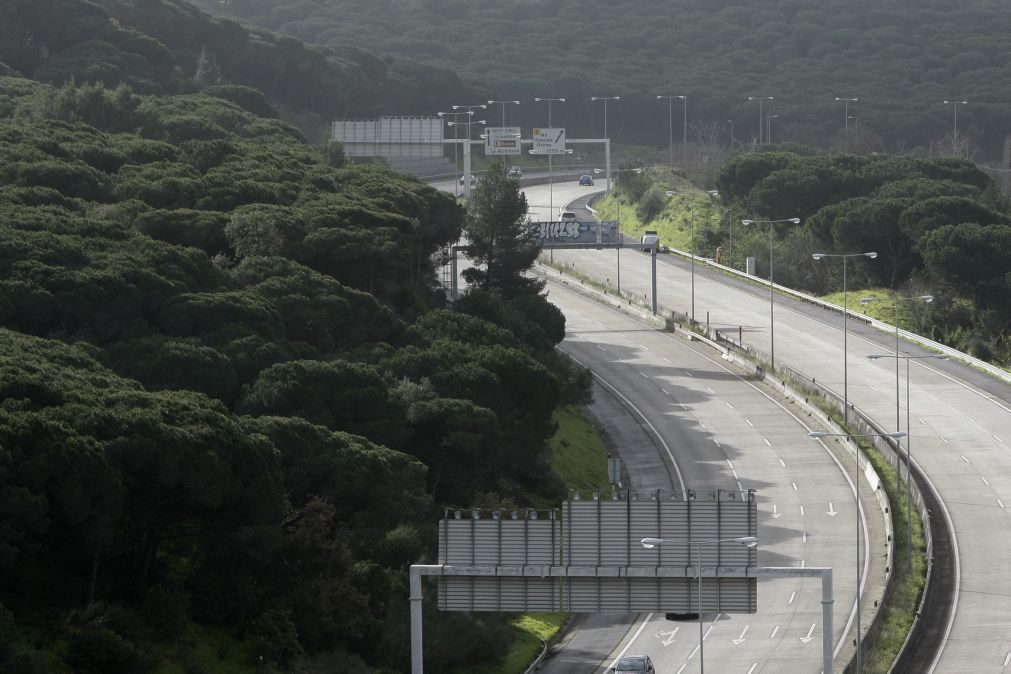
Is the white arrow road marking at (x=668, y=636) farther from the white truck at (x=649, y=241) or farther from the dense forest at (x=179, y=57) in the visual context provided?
the dense forest at (x=179, y=57)

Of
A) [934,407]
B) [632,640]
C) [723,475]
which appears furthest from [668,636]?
[934,407]

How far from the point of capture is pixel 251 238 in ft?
302

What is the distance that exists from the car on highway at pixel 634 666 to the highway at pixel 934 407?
4.84 m

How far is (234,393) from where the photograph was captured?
69.1 m

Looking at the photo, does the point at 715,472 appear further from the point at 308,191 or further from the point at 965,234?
the point at 965,234

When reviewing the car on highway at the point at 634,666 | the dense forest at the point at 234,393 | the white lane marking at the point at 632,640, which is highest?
the dense forest at the point at 234,393

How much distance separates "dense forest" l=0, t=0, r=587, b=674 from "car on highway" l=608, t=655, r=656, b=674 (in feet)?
13.2

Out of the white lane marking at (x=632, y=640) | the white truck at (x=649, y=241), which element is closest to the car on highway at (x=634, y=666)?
the white lane marking at (x=632, y=640)

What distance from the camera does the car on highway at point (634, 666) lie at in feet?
186

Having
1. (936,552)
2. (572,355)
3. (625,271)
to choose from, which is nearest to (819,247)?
(625,271)

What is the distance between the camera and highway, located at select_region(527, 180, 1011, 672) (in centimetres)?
6606

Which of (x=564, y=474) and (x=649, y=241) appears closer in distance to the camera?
(x=564, y=474)

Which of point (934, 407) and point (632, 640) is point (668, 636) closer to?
point (632, 640)

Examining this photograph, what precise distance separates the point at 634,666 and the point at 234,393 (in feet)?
63.3
